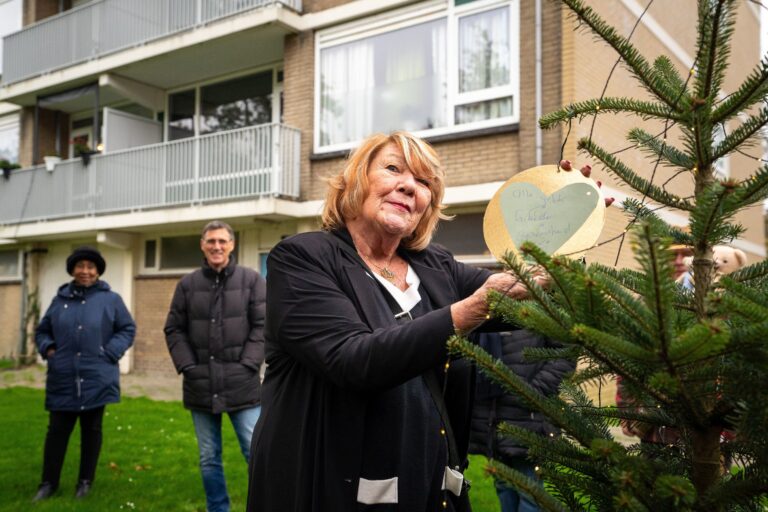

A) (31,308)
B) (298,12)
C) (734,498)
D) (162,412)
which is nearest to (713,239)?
(734,498)

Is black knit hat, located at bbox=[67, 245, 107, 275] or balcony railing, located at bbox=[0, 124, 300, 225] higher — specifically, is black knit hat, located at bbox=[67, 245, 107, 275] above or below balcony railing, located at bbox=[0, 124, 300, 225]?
below

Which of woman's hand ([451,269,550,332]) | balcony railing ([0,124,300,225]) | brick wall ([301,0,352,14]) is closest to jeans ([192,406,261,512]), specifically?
woman's hand ([451,269,550,332])

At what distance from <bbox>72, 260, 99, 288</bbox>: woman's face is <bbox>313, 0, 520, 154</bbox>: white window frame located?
19.4 feet

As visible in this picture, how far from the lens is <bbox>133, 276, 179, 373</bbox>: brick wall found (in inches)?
558

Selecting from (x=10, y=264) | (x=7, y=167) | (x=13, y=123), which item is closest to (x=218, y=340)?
(x=7, y=167)

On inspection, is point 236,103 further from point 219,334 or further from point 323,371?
point 323,371

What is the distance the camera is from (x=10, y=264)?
17.8 meters

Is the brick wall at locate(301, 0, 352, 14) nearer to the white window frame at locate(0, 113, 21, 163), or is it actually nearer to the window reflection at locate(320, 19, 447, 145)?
the window reflection at locate(320, 19, 447, 145)

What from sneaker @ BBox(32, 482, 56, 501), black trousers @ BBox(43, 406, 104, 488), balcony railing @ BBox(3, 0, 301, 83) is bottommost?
sneaker @ BBox(32, 482, 56, 501)

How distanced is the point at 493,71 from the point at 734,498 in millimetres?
9511

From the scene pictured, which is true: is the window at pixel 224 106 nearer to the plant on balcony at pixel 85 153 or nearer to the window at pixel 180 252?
the plant on balcony at pixel 85 153

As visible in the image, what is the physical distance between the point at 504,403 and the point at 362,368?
244 cm

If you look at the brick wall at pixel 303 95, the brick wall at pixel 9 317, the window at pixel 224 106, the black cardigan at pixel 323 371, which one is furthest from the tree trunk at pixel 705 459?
the brick wall at pixel 9 317

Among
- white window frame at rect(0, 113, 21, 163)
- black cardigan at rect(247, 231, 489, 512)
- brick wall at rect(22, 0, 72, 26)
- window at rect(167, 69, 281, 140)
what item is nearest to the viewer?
black cardigan at rect(247, 231, 489, 512)
